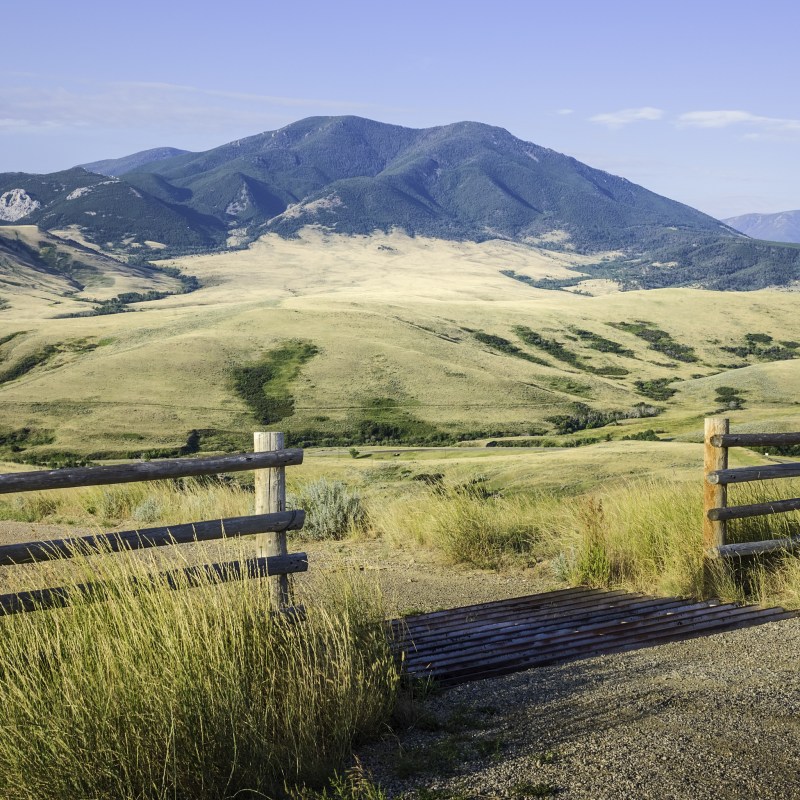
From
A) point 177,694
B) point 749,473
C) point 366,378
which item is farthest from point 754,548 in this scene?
point 366,378

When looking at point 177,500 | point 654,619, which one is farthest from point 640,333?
point 654,619

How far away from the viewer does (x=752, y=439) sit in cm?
838

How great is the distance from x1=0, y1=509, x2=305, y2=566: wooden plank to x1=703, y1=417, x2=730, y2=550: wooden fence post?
3.95 m

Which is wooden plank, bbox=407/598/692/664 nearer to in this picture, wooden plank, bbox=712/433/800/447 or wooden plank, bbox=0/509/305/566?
wooden plank, bbox=0/509/305/566

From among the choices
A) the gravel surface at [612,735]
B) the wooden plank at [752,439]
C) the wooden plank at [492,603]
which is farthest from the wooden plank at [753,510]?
the gravel surface at [612,735]

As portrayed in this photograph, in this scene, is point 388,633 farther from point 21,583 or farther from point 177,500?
point 177,500

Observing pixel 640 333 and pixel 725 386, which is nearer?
pixel 725 386

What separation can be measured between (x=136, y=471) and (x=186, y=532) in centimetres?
48

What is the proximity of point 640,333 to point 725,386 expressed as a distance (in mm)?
27913

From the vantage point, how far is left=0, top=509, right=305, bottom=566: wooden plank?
16.4 ft

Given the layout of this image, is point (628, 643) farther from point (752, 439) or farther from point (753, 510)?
point (752, 439)

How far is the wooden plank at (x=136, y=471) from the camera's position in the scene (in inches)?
204

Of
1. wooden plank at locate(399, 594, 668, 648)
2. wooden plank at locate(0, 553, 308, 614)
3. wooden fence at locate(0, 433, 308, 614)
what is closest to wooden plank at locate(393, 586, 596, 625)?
wooden plank at locate(399, 594, 668, 648)

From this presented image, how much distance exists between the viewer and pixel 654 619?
7156 mm
